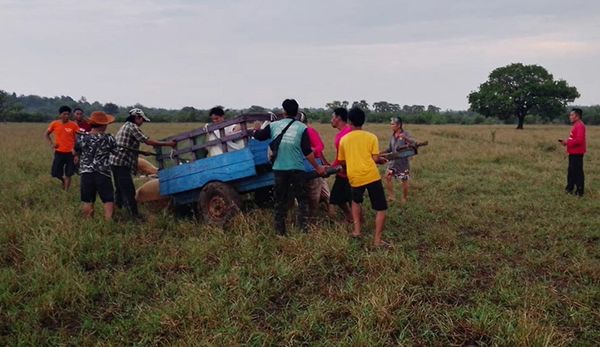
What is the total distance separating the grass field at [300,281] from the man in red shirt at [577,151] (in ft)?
4.68

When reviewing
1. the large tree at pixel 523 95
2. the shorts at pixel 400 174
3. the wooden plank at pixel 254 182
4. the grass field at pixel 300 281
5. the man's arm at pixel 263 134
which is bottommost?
the grass field at pixel 300 281

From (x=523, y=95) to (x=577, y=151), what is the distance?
36.4 m

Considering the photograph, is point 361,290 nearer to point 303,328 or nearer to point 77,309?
point 303,328

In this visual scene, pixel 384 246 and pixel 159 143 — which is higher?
pixel 159 143

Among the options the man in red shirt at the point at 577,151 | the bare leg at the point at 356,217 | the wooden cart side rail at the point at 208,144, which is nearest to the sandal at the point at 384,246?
the bare leg at the point at 356,217

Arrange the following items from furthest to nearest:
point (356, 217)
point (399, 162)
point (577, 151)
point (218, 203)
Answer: point (577, 151)
point (399, 162)
point (218, 203)
point (356, 217)

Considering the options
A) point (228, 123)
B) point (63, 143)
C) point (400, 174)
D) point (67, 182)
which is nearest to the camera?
point (228, 123)

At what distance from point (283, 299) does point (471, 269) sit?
6.36ft

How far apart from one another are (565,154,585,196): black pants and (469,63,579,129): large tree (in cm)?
3459

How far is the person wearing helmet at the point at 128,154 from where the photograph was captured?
249 inches

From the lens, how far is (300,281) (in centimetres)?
446

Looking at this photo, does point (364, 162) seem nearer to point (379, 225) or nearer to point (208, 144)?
point (379, 225)

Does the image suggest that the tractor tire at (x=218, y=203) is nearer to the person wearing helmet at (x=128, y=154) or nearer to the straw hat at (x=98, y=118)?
the person wearing helmet at (x=128, y=154)

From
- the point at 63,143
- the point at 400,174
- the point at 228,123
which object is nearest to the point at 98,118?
the point at 228,123
